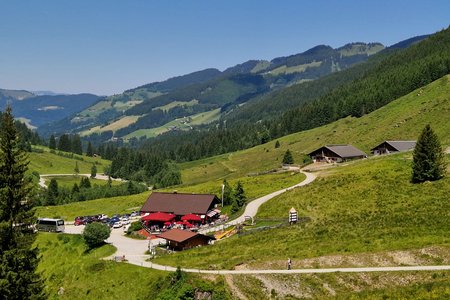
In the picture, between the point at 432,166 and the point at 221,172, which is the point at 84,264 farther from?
the point at 221,172

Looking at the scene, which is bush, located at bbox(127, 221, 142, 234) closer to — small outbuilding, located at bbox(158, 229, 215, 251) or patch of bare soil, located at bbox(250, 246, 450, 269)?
small outbuilding, located at bbox(158, 229, 215, 251)

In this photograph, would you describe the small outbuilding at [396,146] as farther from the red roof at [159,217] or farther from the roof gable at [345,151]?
the red roof at [159,217]

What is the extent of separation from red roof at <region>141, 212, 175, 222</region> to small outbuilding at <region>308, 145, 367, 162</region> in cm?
5390

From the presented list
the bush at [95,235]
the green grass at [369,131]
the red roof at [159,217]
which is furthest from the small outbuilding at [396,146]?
the bush at [95,235]

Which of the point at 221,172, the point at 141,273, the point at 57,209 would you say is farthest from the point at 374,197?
the point at 221,172

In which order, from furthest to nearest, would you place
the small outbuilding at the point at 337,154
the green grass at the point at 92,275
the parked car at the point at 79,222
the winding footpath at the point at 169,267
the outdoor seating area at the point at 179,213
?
the small outbuilding at the point at 337,154
the parked car at the point at 79,222
the outdoor seating area at the point at 179,213
the green grass at the point at 92,275
the winding footpath at the point at 169,267

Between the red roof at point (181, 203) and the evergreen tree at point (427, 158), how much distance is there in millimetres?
A: 37801

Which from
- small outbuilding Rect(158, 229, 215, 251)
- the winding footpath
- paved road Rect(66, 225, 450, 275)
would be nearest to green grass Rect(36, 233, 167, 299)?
paved road Rect(66, 225, 450, 275)

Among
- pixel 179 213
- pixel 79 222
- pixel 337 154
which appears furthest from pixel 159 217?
pixel 337 154

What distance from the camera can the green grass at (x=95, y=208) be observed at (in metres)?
109

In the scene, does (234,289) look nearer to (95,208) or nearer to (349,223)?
(349,223)

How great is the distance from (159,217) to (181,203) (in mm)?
5980

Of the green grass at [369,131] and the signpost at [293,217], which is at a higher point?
the green grass at [369,131]

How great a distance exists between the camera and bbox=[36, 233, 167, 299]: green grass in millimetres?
52000
